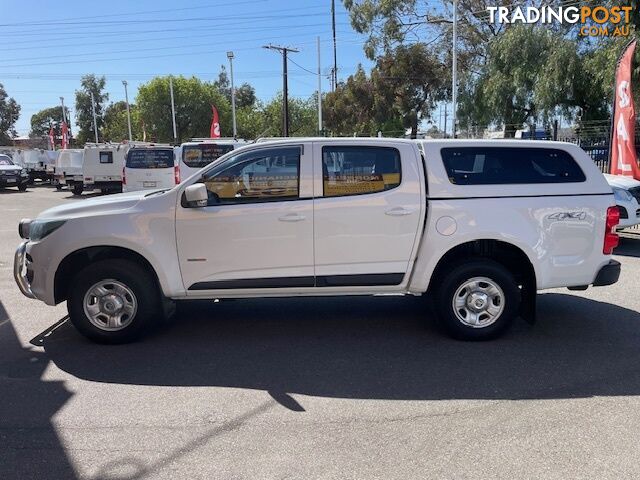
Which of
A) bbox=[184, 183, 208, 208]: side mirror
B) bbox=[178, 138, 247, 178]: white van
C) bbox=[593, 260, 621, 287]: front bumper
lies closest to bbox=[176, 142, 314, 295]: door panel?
bbox=[184, 183, 208, 208]: side mirror

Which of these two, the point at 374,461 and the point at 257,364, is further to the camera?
the point at 257,364

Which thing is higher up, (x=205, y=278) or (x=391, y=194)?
(x=391, y=194)

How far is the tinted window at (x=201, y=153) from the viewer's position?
14.7 metres

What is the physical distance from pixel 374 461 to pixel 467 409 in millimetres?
964

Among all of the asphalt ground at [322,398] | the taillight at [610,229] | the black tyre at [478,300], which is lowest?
the asphalt ground at [322,398]

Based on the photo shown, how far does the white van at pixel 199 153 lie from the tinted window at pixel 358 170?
9.95 meters

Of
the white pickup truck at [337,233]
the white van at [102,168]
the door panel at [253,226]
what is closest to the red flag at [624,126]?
the white pickup truck at [337,233]

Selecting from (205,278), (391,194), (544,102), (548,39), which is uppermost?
(548,39)

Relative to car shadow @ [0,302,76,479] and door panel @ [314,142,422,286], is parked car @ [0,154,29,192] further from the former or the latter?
door panel @ [314,142,422,286]

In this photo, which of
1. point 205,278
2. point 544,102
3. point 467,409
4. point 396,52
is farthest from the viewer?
point 396,52

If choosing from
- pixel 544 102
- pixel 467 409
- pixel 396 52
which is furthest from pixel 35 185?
pixel 467 409

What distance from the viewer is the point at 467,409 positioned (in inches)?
154

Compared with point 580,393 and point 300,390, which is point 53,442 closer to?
point 300,390

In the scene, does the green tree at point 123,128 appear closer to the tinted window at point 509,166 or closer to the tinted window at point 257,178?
the tinted window at point 257,178
